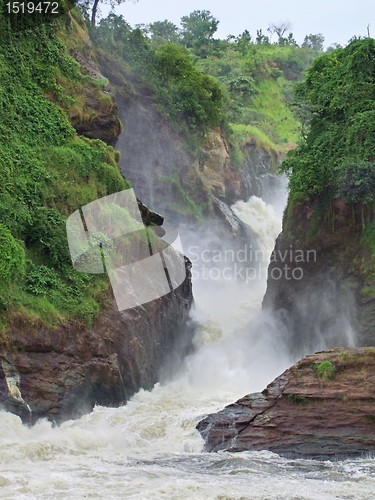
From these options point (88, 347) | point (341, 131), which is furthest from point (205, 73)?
point (88, 347)

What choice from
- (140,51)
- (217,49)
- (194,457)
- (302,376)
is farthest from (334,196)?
(217,49)

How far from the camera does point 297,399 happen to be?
13.8 metres

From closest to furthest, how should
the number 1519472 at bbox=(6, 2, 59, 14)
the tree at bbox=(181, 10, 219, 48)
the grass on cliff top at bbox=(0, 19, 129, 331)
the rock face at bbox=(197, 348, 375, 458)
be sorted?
1. the rock face at bbox=(197, 348, 375, 458)
2. the grass on cliff top at bbox=(0, 19, 129, 331)
3. the number 1519472 at bbox=(6, 2, 59, 14)
4. the tree at bbox=(181, 10, 219, 48)

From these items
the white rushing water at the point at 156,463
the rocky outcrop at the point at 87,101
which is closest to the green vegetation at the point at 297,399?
the white rushing water at the point at 156,463

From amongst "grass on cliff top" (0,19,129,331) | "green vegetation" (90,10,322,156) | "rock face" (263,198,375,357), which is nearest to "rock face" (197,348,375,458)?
"grass on cliff top" (0,19,129,331)

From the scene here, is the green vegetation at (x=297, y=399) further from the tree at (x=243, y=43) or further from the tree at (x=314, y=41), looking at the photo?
the tree at (x=314, y=41)

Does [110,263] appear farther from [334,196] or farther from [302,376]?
[334,196]

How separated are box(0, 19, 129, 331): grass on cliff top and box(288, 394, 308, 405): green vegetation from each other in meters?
6.14

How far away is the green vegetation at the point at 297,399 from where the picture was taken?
13.7m

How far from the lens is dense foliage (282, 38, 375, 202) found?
20.1m

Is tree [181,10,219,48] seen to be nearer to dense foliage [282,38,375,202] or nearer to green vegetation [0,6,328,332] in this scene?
green vegetation [0,6,328,332]

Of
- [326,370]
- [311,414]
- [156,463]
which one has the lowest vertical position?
[156,463]

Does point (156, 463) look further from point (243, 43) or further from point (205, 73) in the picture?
point (243, 43)

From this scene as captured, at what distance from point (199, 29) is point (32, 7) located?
5122cm
